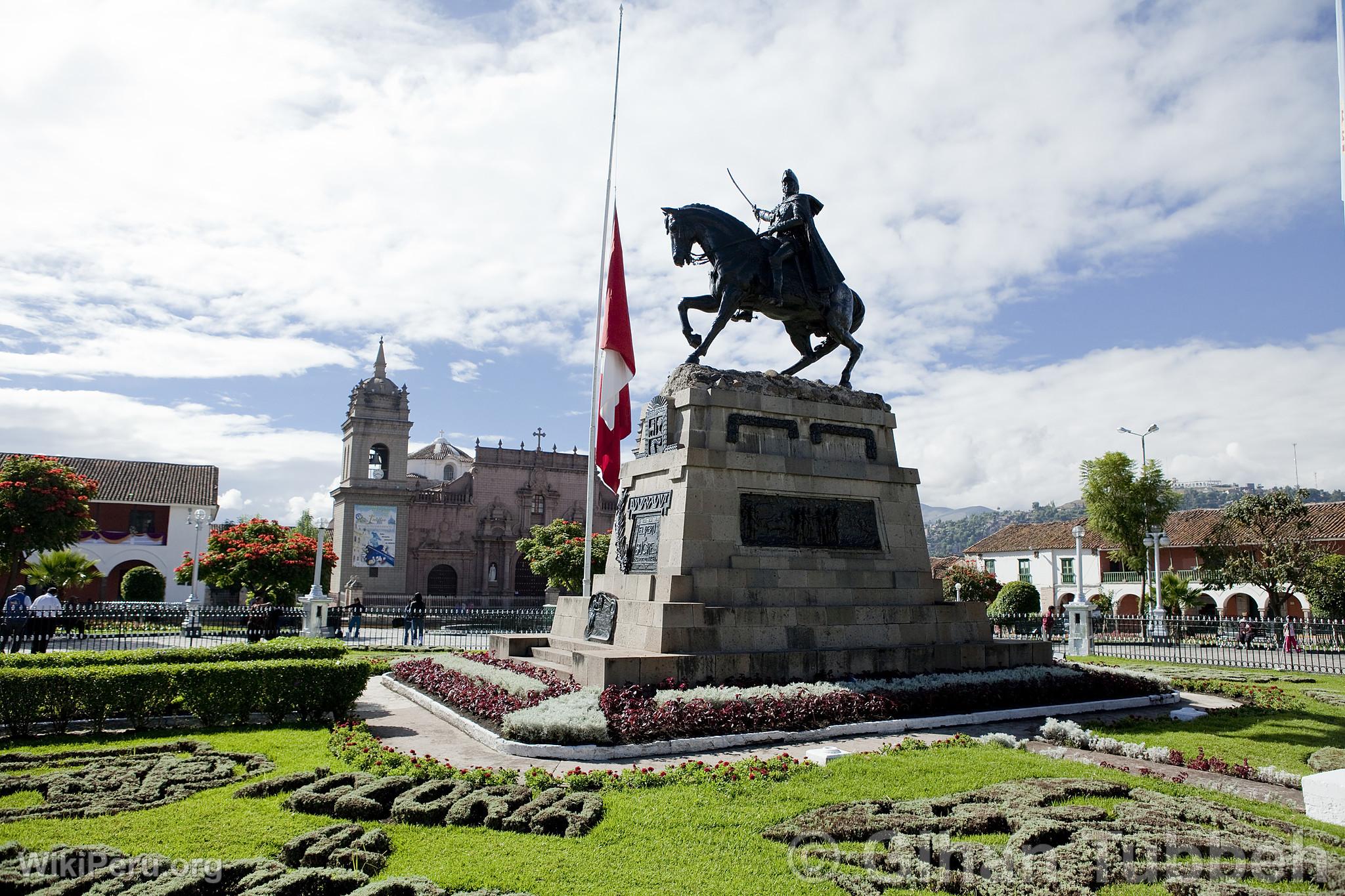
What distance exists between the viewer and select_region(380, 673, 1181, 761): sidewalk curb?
8.02m

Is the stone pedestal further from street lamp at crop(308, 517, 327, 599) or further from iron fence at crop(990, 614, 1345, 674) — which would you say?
street lamp at crop(308, 517, 327, 599)

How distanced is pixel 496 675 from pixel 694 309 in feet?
19.7

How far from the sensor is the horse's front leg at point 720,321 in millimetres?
12695

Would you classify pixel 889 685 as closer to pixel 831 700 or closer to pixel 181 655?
pixel 831 700

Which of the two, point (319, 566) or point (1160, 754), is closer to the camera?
point (1160, 754)

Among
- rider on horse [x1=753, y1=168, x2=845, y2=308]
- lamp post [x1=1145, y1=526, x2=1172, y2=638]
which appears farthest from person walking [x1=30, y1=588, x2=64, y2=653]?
lamp post [x1=1145, y1=526, x2=1172, y2=638]

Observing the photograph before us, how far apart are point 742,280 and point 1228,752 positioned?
27.0ft

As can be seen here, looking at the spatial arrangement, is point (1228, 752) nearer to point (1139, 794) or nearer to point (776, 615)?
point (1139, 794)

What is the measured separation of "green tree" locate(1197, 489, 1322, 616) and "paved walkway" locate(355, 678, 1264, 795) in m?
26.1

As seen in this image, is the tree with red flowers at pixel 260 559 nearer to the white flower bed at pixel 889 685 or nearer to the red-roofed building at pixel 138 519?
the red-roofed building at pixel 138 519

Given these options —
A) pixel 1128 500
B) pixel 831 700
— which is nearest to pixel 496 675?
pixel 831 700

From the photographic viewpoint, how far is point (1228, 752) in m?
8.29

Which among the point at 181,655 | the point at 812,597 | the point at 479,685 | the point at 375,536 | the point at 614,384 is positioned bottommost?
the point at 479,685

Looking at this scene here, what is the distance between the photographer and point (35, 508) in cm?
2427
